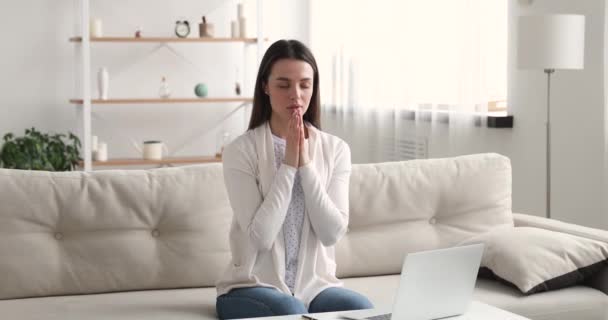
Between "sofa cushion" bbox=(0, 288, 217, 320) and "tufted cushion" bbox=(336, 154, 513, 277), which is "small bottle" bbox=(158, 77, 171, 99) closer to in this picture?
"tufted cushion" bbox=(336, 154, 513, 277)

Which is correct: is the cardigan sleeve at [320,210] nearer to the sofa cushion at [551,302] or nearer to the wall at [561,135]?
the sofa cushion at [551,302]

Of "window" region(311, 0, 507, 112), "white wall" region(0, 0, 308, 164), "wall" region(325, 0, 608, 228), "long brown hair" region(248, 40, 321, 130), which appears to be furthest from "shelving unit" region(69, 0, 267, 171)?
"long brown hair" region(248, 40, 321, 130)

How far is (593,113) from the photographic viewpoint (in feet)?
14.4

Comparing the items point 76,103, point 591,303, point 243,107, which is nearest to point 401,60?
point 243,107

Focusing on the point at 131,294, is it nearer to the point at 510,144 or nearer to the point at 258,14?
the point at 510,144

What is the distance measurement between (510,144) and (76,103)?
3.07m

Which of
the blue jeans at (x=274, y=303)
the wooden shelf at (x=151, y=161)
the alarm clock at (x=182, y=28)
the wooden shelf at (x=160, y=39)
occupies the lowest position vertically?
the blue jeans at (x=274, y=303)

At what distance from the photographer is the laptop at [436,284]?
1880 mm

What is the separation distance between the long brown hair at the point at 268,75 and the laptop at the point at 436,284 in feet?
2.74

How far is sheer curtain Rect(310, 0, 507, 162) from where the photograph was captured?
17.1ft

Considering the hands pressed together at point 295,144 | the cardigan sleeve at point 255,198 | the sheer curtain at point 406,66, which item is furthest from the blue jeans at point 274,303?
the sheer curtain at point 406,66

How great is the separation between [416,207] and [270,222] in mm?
782

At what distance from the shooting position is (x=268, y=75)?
2.63 metres

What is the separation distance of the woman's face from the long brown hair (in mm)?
20
